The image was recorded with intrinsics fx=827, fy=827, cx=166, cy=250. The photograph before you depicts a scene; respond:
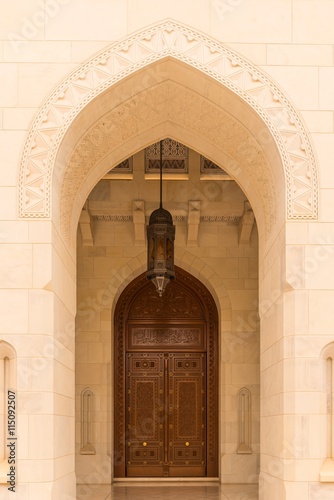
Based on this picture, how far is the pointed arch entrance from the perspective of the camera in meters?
10.2

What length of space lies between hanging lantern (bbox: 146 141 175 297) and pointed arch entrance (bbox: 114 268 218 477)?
6.40 feet

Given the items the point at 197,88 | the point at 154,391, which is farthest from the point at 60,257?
the point at 154,391

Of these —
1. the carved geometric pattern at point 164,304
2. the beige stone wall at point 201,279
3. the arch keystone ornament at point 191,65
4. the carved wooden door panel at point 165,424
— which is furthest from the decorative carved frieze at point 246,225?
the arch keystone ornament at point 191,65

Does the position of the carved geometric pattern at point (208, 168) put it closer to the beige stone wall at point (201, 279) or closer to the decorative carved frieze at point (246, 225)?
the beige stone wall at point (201, 279)

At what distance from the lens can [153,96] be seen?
6801 millimetres

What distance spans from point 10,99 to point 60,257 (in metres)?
1.28

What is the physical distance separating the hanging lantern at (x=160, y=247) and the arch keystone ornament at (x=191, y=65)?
2117 mm

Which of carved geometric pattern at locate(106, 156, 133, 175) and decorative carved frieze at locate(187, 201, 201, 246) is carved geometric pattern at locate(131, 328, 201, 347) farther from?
carved geometric pattern at locate(106, 156, 133, 175)

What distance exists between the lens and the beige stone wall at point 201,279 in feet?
31.3

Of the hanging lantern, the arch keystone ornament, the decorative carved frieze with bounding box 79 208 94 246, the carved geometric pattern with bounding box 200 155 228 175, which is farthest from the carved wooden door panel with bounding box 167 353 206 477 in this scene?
the arch keystone ornament

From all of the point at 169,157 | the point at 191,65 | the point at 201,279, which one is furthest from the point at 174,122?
the point at 201,279

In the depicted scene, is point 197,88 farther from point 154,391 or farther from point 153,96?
point 154,391

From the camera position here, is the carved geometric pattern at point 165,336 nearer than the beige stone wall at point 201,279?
No

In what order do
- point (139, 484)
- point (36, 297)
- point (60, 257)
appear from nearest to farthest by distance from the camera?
1. point (36, 297)
2. point (60, 257)
3. point (139, 484)
